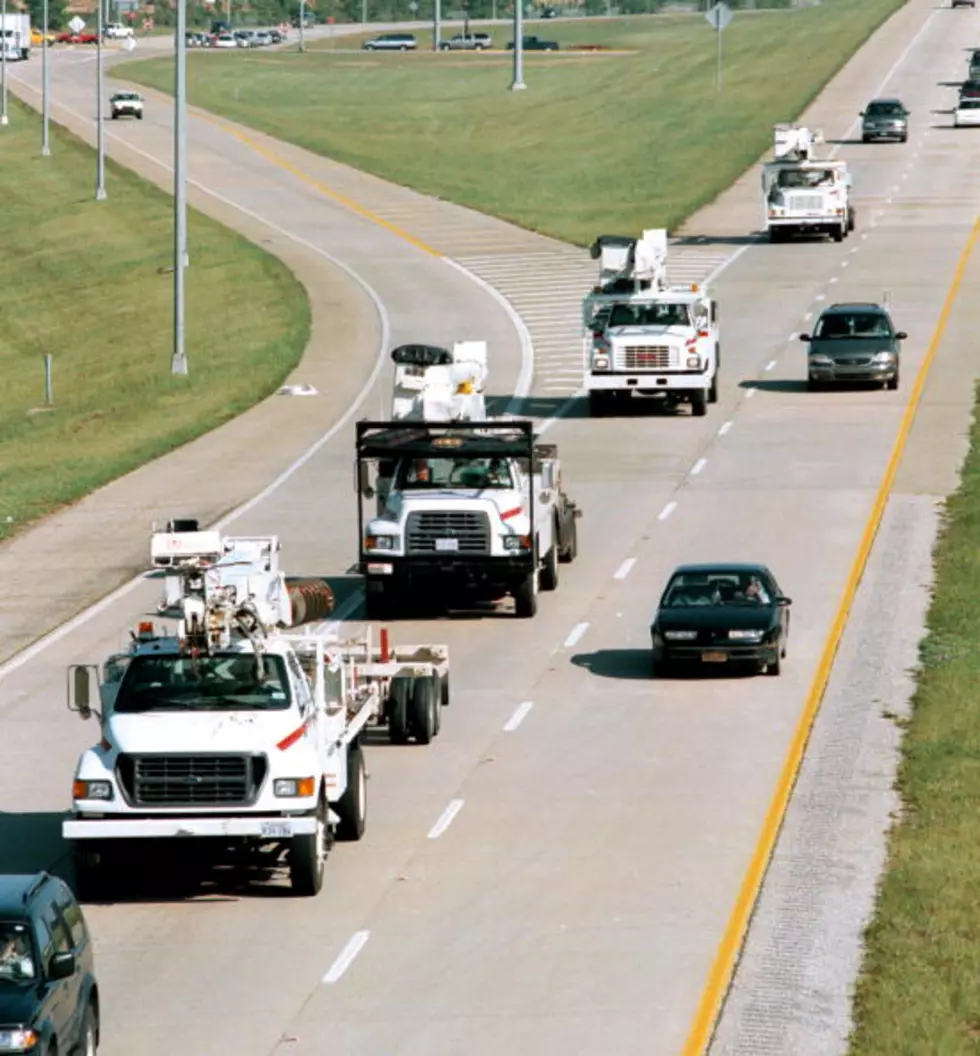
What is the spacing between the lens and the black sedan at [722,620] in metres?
34.9

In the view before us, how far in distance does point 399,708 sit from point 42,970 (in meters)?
13.9

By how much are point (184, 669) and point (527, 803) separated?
17.1 ft

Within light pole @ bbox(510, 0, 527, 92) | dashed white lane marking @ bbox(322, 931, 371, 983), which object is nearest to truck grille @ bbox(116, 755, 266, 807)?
dashed white lane marking @ bbox(322, 931, 371, 983)

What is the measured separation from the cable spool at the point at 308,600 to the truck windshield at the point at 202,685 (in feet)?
23.9

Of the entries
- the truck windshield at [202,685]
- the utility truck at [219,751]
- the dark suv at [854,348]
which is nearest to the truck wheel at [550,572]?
the utility truck at [219,751]

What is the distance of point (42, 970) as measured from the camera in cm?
1762

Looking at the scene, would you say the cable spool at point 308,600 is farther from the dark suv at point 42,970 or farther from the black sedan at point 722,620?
the dark suv at point 42,970

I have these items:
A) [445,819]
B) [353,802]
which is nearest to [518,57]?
[445,819]

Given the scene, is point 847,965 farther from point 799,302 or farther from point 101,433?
point 799,302

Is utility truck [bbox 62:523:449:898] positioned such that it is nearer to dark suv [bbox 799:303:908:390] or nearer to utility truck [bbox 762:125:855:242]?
dark suv [bbox 799:303:908:390]

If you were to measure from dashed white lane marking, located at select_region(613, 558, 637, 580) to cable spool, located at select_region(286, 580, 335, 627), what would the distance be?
944 centimetres

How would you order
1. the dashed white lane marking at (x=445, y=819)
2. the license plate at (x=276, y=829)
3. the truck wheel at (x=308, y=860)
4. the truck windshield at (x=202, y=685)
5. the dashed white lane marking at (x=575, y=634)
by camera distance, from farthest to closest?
1. the dashed white lane marking at (x=575, y=634)
2. the dashed white lane marking at (x=445, y=819)
3. the truck windshield at (x=202, y=685)
4. the truck wheel at (x=308, y=860)
5. the license plate at (x=276, y=829)

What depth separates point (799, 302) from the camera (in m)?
78.8

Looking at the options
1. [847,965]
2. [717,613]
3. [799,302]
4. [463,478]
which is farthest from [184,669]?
[799,302]
